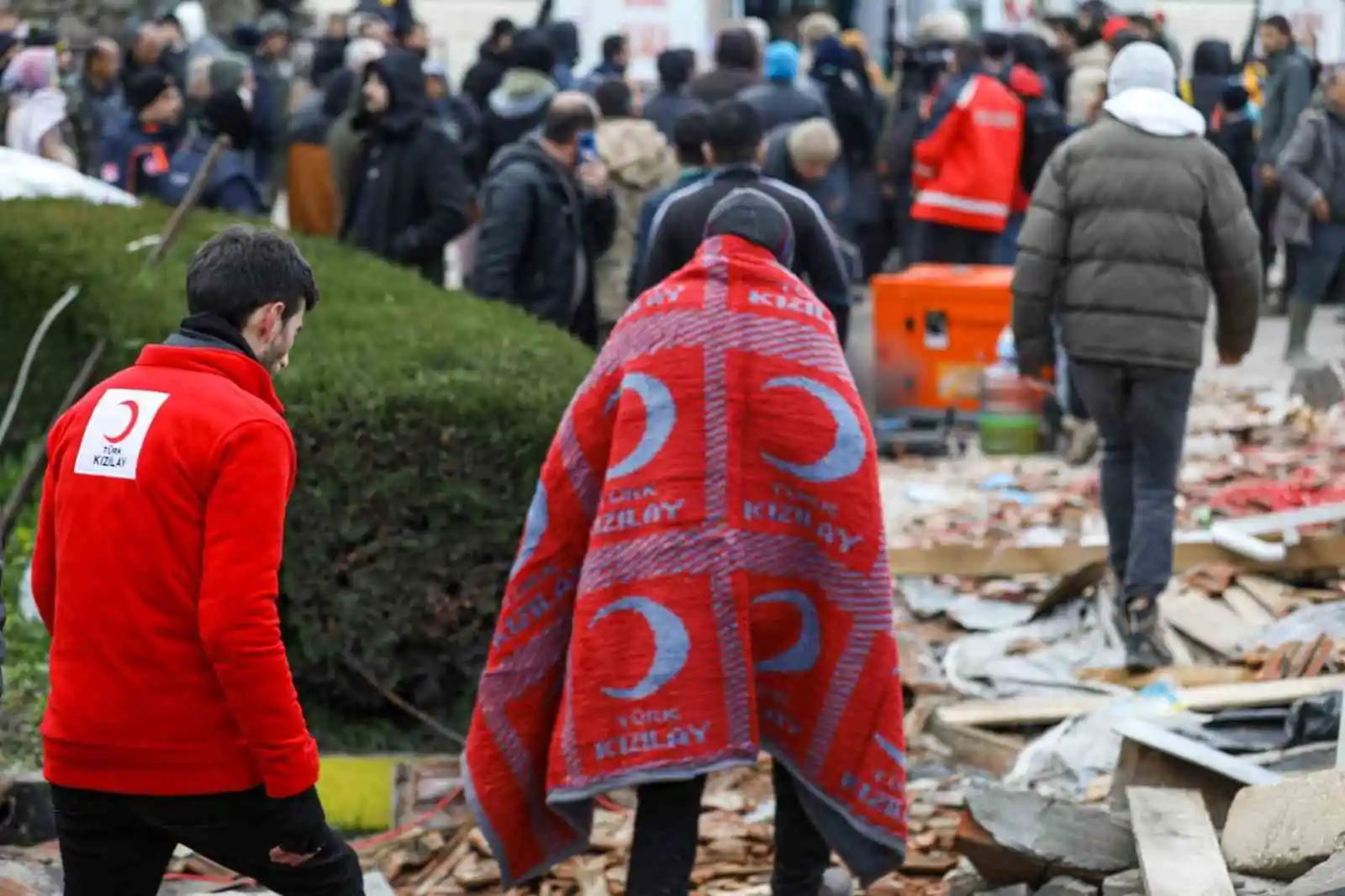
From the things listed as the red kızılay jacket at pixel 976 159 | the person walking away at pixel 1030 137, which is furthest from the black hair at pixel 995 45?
the red kızılay jacket at pixel 976 159

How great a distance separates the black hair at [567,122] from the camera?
9.39 metres

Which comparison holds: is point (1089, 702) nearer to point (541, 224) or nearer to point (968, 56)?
point (541, 224)

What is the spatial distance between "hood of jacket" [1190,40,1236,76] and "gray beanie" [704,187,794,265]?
11121 mm

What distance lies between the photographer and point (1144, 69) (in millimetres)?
7539

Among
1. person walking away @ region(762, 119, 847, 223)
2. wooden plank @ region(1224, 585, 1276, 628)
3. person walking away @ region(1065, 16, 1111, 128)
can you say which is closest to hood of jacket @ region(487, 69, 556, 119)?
person walking away @ region(762, 119, 847, 223)

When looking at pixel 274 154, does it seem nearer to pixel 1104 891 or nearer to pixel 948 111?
pixel 948 111

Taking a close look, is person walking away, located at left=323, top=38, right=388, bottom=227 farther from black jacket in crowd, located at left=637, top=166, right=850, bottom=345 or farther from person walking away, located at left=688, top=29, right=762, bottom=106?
black jacket in crowd, located at left=637, top=166, right=850, bottom=345

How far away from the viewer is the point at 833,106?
1578cm

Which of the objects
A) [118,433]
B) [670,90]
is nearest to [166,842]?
[118,433]

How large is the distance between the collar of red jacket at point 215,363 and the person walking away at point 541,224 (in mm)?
5197

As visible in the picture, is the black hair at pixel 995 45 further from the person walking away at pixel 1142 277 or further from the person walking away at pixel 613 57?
the person walking away at pixel 1142 277

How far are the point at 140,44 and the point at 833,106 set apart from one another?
17.6 feet

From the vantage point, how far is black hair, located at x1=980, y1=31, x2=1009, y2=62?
15266mm

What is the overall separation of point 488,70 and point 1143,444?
1041cm
